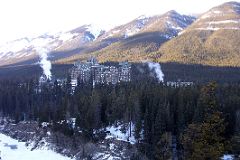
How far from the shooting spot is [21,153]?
92250 millimetres

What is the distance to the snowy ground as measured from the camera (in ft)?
286

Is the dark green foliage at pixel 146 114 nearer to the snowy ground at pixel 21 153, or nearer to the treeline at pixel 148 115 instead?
the treeline at pixel 148 115

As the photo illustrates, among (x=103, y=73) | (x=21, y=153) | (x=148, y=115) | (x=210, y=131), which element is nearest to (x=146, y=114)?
(x=148, y=115)

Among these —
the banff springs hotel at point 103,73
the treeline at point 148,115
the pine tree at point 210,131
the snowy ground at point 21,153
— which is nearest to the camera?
the pine tree at point 210,131

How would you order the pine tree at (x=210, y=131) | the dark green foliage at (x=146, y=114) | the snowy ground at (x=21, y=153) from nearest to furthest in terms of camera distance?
1. the pine tree at (x=210, y=131)
2. the dark green foliage at (x=146, y=114)
3. the snowy ground at (x=21, y=153)

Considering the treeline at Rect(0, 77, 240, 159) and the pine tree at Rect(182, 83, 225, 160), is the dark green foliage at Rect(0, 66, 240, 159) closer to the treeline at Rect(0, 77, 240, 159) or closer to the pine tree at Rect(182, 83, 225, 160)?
the treeline at Rect(0, 77, 240, 159)

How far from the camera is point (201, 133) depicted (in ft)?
80.9

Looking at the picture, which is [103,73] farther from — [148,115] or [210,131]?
[210,131]

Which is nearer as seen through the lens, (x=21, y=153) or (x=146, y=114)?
(x=146, y=114)

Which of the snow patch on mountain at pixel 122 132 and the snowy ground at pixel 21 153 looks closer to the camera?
the snow patch on mountain at pixel 122 132

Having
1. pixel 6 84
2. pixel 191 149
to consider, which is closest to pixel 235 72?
pixel 6 84

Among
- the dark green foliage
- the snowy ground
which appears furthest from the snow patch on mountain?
the snowy ground

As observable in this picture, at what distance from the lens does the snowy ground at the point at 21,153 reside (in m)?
87.1

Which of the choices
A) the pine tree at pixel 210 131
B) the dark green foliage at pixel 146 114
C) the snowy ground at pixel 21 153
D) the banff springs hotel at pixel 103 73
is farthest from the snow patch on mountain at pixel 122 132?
the banff springs hotel at pixel 103 73
